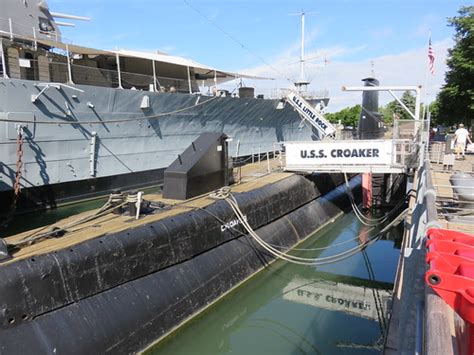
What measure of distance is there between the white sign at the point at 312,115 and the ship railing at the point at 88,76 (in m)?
7.26

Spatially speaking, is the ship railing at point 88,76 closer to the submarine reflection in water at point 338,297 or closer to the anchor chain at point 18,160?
the anchor chain at point 18,160

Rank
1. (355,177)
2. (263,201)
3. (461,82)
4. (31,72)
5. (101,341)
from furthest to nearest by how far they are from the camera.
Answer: (461,82) < (355,177) < (31,72) < (263,201) < (101,341)

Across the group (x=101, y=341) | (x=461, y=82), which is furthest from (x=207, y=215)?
(x=461, y=82)

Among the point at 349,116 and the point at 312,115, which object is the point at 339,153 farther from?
the point at 349,116

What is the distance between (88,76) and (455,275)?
52.0ft

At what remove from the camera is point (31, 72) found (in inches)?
552

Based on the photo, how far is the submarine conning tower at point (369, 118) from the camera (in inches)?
969

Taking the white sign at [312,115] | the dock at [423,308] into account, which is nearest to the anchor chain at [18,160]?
the dock at [423,308]

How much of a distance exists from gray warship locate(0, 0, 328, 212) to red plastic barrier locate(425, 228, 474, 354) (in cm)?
1068

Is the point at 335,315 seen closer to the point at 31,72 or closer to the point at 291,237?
the point at 291,237

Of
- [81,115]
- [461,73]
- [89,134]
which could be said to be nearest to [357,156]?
[89,134]

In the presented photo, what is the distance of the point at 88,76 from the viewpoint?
15641 mm

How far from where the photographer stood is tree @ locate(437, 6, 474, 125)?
26.8 metres

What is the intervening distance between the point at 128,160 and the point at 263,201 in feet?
26.7
